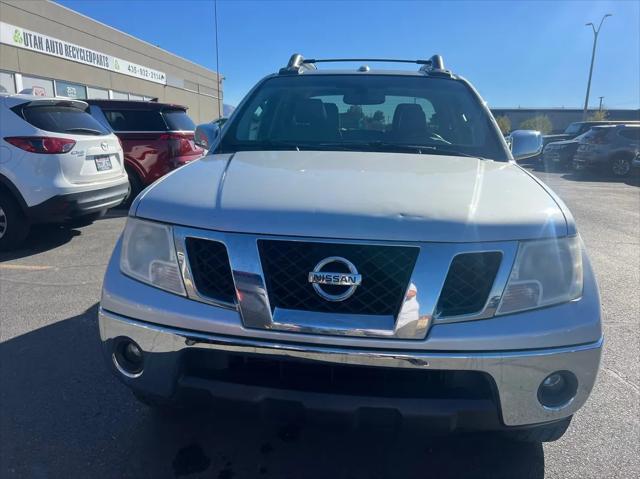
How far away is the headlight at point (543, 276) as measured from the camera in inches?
70.9

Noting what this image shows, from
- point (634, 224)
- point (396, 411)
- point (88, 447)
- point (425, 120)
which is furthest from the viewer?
point (634, 224)

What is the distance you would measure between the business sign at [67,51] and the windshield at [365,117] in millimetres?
16012

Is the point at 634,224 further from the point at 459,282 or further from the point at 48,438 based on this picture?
the point at 48,438

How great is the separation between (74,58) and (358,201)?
2094cm

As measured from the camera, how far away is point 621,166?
52.3 ft

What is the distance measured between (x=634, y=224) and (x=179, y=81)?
2701 cm

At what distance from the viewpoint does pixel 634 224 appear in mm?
8094

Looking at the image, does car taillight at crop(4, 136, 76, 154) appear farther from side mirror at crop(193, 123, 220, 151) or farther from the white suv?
side mirror at crop(193, 123, 220, 151)

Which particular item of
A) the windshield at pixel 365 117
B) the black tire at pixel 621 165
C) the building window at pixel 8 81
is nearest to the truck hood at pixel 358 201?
the windshield at pixel 365 117

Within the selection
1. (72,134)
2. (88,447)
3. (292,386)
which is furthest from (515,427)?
(72,134)

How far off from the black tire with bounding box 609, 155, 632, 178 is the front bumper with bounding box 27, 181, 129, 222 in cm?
1548

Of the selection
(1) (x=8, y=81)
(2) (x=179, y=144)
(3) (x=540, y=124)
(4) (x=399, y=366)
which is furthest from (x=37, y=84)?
(3) (x=540, y=124)

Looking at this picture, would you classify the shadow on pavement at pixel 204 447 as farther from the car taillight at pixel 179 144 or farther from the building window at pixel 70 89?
the building window at pixel 70 89

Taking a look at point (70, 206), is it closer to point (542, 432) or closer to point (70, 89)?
point (542, 432)
